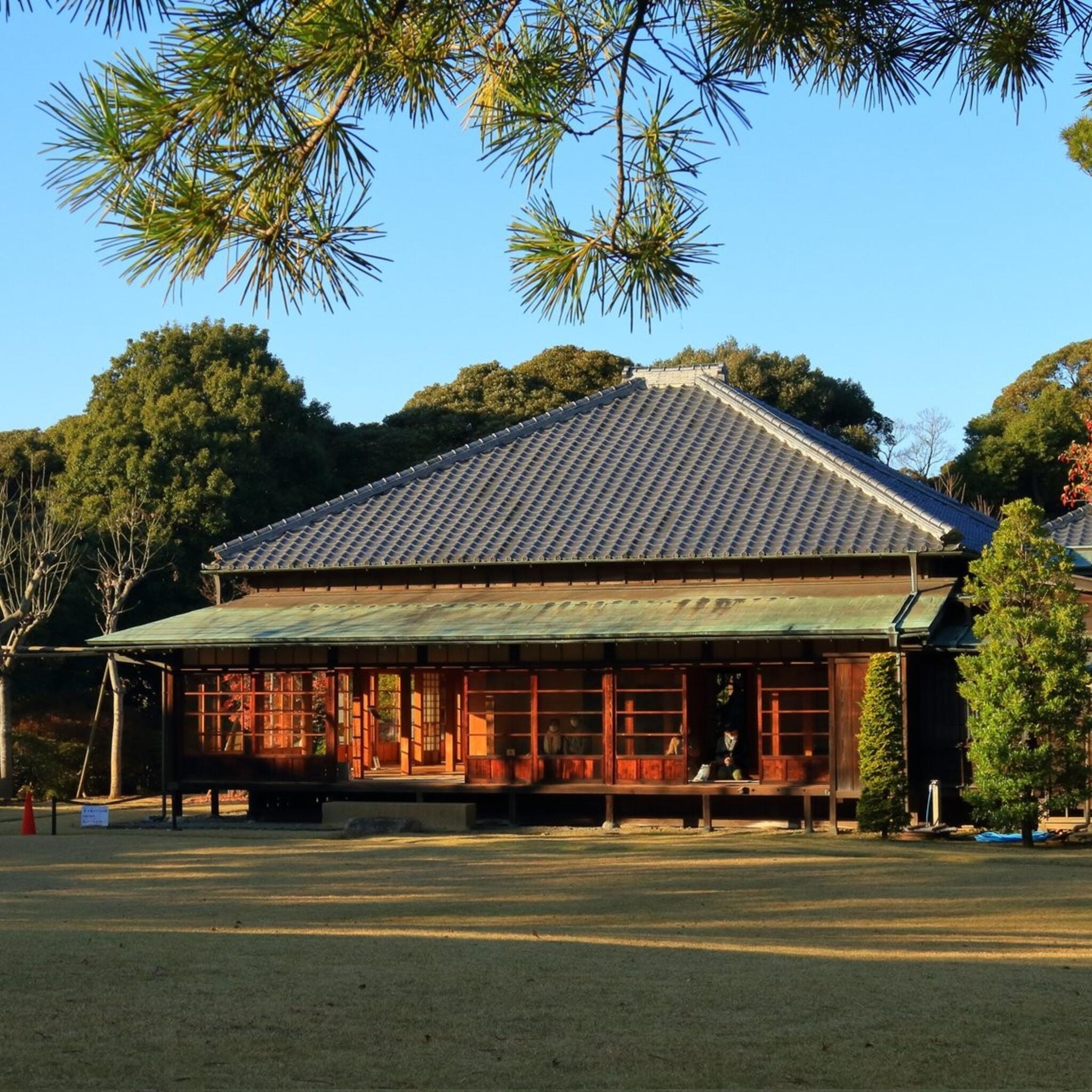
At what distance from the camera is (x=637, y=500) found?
25.5 metres

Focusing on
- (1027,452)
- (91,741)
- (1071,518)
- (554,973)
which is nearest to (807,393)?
(1027,452)

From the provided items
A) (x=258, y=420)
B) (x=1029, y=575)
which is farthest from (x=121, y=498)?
(x=1029, y=575)

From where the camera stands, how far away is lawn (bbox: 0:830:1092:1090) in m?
7.29

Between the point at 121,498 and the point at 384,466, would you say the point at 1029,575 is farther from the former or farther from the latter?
the point at 384,466

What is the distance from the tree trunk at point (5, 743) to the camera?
29.1 m

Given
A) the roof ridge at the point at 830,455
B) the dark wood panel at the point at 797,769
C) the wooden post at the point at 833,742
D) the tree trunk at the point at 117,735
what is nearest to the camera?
the wooden post at the point at 833,742

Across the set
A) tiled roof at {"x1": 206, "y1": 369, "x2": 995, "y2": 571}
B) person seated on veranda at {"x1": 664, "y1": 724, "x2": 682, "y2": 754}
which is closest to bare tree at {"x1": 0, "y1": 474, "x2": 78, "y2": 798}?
tiled roof at {"x1": 206, "y1": 369, "x2": 995, "y2": 571}

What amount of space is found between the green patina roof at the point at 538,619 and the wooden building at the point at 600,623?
51mm

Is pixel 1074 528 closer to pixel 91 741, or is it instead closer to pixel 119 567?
pixel 119 567

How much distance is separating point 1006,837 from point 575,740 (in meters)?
6.24

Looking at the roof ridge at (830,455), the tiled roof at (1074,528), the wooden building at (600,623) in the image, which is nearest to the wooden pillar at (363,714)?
the wooden building at (600,623)

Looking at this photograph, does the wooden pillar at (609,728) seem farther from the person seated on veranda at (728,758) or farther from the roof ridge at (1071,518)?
the roof ridge at (1071,518)

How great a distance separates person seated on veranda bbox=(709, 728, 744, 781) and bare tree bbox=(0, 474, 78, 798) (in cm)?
1181

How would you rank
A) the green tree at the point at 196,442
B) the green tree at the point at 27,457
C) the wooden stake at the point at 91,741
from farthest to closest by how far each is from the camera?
the green tree at the point at 27,457 < the green tree at the point at 196,442 < the wooden stake at the point at 91,741
